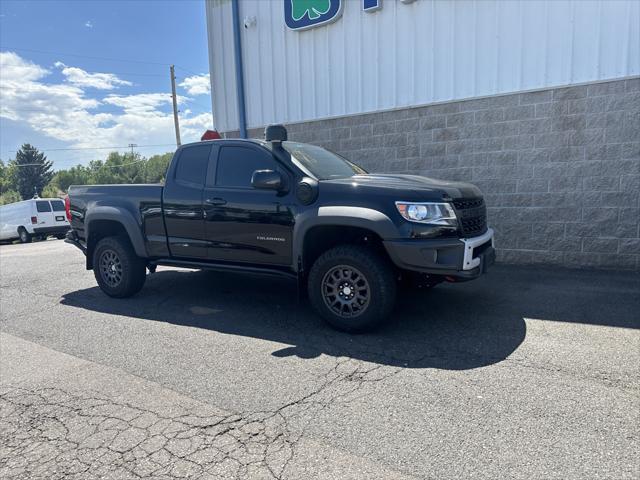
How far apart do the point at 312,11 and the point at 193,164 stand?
5179mm

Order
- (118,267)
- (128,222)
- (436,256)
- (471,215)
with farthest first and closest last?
1. (118,267)
2. (128,222)
3. (471,215)
4. (436,256)

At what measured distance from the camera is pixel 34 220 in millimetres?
19266

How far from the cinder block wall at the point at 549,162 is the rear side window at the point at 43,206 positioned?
665 inches

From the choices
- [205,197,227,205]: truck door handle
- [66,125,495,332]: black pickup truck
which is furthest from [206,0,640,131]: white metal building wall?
[205,197,227,205]: truck door handle

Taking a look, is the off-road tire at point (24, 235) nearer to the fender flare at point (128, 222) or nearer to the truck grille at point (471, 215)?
the fender flare at point (128, 222)

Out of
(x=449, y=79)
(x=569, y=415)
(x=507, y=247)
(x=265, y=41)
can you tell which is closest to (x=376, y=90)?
(x=449, y=79)

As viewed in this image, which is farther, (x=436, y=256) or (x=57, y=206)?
(x=57, y=206)

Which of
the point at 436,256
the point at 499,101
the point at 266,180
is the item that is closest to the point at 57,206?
the point at 266,180

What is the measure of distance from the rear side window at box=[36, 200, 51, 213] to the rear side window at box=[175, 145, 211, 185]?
55.1ft

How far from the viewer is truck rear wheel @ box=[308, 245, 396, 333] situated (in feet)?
14.1

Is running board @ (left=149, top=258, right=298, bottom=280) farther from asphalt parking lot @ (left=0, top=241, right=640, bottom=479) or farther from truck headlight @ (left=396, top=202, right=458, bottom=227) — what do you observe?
truck headlight @ (left=396, top=202, right=458, bottom=227)

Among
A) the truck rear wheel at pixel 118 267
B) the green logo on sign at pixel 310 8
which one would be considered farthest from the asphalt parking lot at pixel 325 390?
the green logo on sign at pixel 310 8

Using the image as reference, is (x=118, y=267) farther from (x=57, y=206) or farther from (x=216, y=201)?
(x=57, y=206)

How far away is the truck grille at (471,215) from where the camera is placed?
4.40 metres
